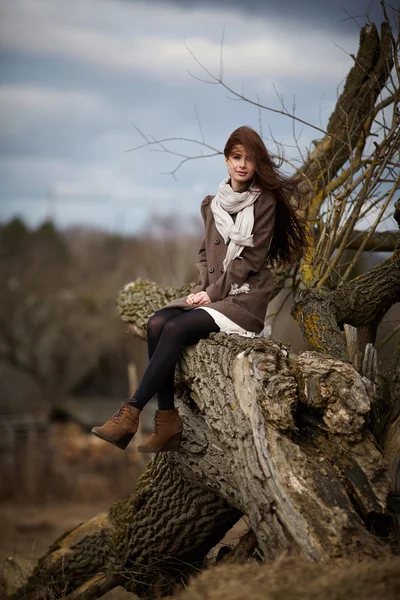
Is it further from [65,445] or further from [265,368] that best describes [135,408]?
[65,445]

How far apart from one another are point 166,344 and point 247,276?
2.11 feet

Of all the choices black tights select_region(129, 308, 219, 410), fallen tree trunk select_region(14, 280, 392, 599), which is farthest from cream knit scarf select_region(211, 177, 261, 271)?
fallen tree trunk select_region(14, 280, 392, 599)

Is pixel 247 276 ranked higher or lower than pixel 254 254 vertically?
lower

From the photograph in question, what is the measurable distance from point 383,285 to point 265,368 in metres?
1.49

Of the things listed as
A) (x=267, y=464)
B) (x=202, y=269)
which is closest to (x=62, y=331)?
(x=202, y=269)

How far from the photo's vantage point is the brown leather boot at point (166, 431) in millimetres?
3750

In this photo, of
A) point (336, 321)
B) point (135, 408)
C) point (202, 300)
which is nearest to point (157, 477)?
point (135, 408)

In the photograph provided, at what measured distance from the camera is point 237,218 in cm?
393

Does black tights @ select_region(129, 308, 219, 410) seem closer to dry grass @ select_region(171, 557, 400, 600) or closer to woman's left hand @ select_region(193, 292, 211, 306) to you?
woman's left hand @ select_region(193, 292, 211, 306)

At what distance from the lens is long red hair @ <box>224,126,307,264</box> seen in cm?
388

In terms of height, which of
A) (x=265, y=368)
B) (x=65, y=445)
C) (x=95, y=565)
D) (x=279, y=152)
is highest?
(x=279, y=152)

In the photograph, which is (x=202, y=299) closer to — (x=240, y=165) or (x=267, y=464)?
(x=240, y=165)

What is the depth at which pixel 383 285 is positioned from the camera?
14.5 feet

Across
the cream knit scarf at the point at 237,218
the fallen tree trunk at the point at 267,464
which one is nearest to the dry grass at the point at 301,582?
the fallen tree trunk at the point at 267,464
